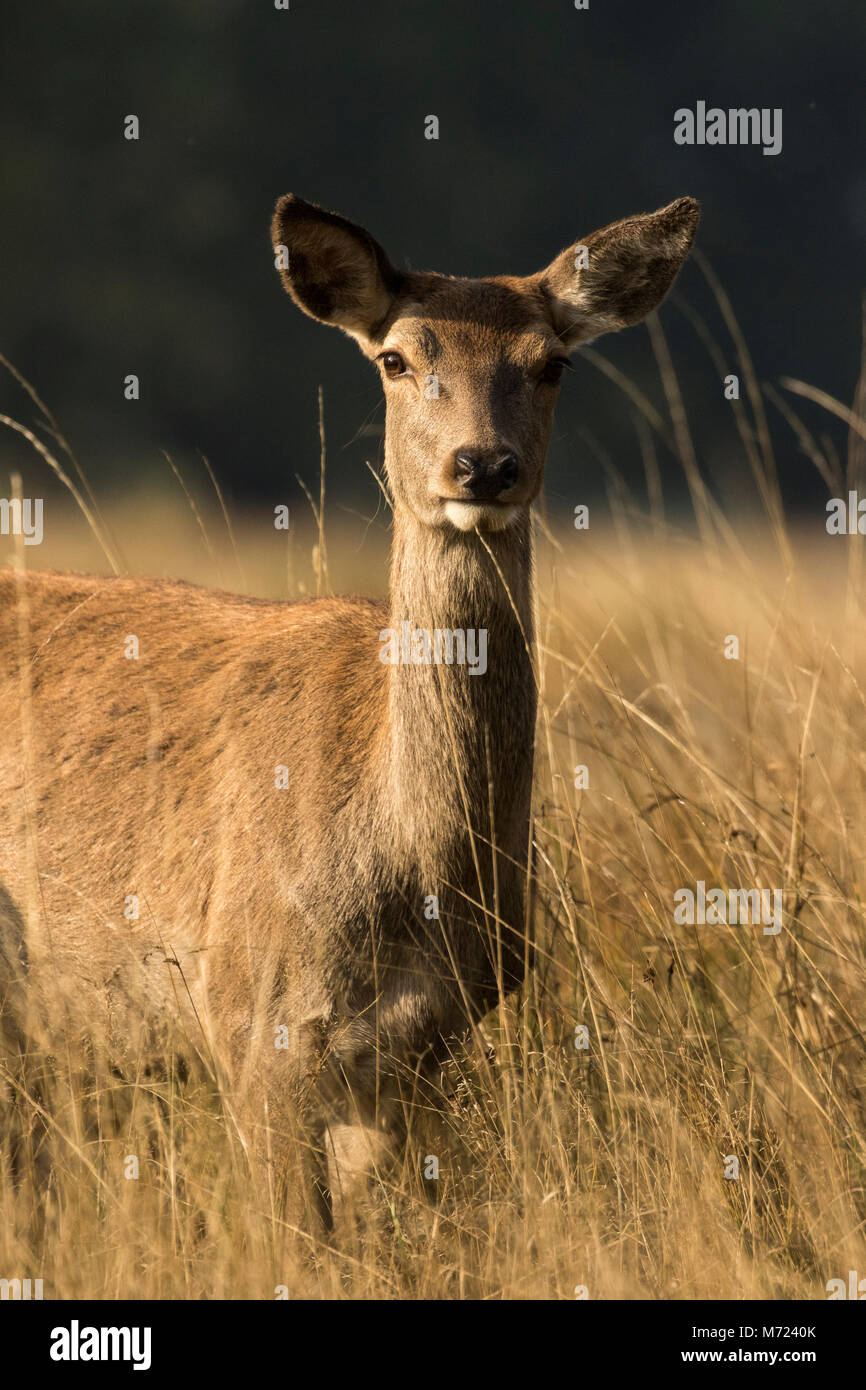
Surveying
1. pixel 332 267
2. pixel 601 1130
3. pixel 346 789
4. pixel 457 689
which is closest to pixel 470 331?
pixel 332 267

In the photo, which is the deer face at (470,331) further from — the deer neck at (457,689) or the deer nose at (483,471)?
the deer neck at (457,689)

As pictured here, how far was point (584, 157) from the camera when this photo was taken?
3241cm

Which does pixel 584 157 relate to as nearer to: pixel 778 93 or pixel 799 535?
pixel 778 93

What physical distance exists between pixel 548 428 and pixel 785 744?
256 cm

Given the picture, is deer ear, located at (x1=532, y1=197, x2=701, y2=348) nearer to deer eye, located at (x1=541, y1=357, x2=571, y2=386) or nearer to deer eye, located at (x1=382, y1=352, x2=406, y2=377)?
deer eye, located at (x1=541, y1=357, x2=571, y2=386)

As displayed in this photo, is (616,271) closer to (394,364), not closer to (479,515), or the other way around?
(394,364)

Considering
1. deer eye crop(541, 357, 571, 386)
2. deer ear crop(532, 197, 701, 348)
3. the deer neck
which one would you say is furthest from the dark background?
the deer neck

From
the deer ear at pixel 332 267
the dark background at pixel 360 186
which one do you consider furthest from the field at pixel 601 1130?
the dark background at pixel 360 186

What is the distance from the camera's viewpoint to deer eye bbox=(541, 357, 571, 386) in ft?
15.5

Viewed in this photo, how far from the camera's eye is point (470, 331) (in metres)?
4.64

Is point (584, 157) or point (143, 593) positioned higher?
point (584, 157)

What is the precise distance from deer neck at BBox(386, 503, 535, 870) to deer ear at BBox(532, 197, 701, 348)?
84 cm

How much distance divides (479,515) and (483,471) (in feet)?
0.44

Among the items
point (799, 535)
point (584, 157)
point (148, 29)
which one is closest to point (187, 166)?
point (148, 29)
